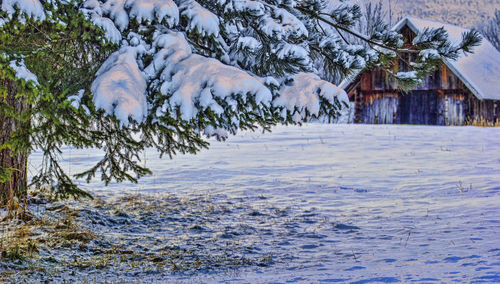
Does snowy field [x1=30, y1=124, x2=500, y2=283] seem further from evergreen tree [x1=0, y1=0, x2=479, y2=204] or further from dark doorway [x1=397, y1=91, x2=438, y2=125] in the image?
dark doorway [x1=397, y1=91, x2=438, y2=125]

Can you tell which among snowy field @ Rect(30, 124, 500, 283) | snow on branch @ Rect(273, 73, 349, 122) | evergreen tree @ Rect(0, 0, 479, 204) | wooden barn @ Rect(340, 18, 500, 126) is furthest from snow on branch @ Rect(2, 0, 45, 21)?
wooden barn @ Rect(340, 18, 500, 126)

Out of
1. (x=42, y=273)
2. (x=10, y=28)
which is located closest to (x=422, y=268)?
(x=42, y=273)

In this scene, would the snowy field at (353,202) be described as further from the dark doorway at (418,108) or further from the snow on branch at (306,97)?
the dark doorway at (418,108)

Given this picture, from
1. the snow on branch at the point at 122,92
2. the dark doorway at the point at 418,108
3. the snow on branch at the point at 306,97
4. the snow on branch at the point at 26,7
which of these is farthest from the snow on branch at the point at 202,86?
the dark doorway at the point at 418,108

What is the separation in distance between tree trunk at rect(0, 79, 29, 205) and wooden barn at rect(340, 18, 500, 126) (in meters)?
19.8

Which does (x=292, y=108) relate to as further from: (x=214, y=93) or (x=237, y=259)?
(x=237, y=259)

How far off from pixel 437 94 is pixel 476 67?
291cm

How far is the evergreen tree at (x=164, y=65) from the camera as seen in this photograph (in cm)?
528

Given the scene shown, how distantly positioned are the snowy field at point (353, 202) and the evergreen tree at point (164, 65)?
1.53 meters

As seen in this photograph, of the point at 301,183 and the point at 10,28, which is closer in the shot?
the point at 10,28

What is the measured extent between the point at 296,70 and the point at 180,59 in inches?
75.7

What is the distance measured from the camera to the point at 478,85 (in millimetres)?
25703

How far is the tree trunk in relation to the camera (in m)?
7.20

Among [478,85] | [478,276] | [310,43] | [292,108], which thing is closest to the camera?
[478,276]
